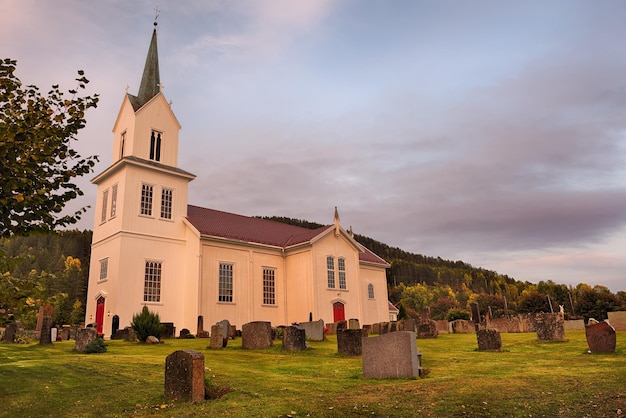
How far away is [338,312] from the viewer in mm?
→ 37219

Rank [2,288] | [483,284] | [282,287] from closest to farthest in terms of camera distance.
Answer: [2,288] < [282,287] < [483,284]

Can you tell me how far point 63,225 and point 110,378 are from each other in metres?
4.60

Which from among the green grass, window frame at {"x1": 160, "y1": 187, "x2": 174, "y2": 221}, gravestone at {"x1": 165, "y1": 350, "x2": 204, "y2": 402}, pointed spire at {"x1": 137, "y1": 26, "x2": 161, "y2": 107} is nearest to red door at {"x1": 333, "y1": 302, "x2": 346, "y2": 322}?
window frame at {"x1": 160, "y1": 187, "x2": 174, "y2": 221}

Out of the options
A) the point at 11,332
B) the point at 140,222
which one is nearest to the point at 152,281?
the point at 140,222

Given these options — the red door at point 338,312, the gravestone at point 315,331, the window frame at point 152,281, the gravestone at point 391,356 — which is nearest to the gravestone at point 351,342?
the gravestone at point 391,356

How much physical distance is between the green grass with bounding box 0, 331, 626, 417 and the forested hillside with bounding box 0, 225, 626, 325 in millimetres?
1906

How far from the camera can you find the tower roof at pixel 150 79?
120ft

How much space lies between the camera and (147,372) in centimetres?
1220

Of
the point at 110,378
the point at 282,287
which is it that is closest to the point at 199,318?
the point at 282,287

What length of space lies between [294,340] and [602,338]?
407 inches

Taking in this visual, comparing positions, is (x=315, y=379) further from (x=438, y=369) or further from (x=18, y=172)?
(x=18, y=172)

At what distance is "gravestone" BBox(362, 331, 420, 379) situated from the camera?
11.4 m

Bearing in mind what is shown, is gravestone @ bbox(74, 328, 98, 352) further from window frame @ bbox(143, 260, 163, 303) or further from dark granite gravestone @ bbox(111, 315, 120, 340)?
window frame @ bbox(143, 260, 163, 303)

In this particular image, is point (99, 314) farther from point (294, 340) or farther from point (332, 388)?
point (332, 388)
